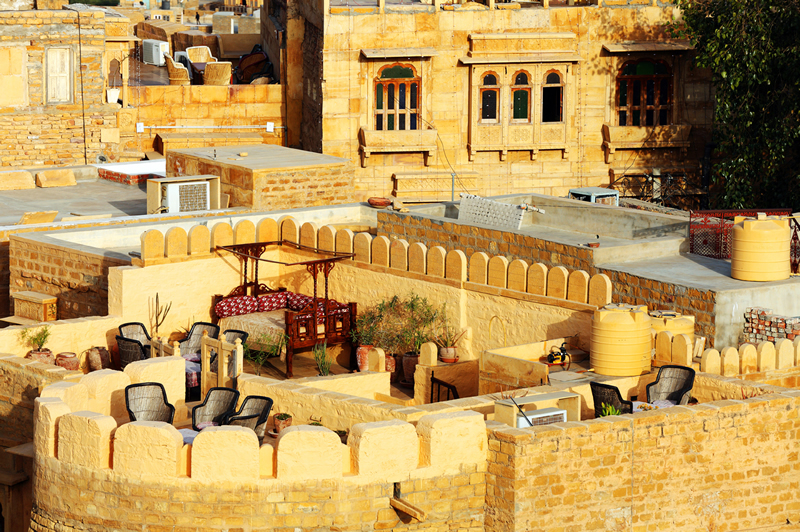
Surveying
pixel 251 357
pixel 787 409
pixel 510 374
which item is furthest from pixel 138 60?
pixel 787 409

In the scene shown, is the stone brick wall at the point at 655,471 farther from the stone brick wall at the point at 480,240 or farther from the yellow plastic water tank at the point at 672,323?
the stone brick wall at the point at 480,240

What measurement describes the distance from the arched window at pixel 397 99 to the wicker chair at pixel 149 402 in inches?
725

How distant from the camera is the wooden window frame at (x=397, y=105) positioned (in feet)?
119

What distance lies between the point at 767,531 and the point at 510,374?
13.7 feet

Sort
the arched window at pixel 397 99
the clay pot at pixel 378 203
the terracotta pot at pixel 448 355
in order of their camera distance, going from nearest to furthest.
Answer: the terracotta pot at pixel 448 355
the clay pot at pixel 378 203
the arched window at pixel 397 99

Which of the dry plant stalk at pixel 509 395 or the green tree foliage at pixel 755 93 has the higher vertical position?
the green tree foliage at pixel 755 93

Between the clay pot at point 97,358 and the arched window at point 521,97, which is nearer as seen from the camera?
the clay pot at point 97,358

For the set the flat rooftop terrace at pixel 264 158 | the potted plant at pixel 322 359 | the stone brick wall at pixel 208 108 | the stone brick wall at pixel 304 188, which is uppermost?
the stone brick wall at pixel 208 108

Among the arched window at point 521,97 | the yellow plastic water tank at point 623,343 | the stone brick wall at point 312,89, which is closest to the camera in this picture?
the yellow plastic water tank at point 623,343

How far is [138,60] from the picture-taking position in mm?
48969

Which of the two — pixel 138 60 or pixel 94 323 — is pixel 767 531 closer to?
pixel 94 323

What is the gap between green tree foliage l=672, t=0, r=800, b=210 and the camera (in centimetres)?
3253

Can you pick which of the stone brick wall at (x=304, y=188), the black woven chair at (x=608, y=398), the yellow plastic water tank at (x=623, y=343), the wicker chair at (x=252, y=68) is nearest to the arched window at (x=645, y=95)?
the stone brick wall at (x=304, y=188)

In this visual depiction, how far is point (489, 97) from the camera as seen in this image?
36812 millimetres
